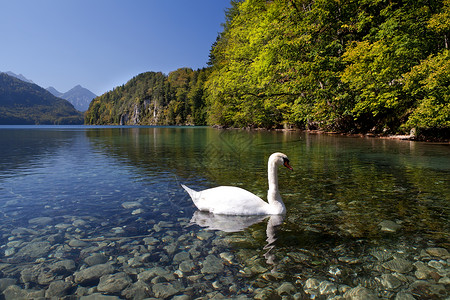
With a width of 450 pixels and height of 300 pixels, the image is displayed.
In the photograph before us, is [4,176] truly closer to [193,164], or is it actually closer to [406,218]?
[193,164]

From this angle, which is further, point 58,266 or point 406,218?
point 406,218

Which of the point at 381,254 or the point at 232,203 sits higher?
the point at 232,203

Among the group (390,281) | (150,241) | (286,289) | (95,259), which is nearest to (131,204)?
(150,241)

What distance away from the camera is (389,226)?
222 inches

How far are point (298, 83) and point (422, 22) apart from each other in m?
11.8

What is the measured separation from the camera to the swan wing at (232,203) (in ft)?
20.3

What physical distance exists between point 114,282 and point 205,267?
1286 mm

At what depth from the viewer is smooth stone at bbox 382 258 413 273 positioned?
4.05 metres

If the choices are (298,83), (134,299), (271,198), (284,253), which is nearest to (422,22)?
(298,83)

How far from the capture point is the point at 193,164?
14.2 metres

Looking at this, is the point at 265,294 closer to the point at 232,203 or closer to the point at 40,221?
the point at 232,203

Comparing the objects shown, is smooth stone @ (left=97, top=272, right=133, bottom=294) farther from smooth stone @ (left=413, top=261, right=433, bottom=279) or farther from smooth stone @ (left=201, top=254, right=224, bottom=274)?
Result: smooth stone @ (left=413, top=261, right=433, bottom=279)

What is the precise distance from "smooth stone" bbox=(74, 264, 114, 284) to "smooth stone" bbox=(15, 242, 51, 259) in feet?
3.48

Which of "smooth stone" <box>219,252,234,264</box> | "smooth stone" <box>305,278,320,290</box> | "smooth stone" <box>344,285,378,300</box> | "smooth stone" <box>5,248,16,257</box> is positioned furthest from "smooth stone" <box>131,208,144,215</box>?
"smooth stone" <box>344,285,378,300</box>
